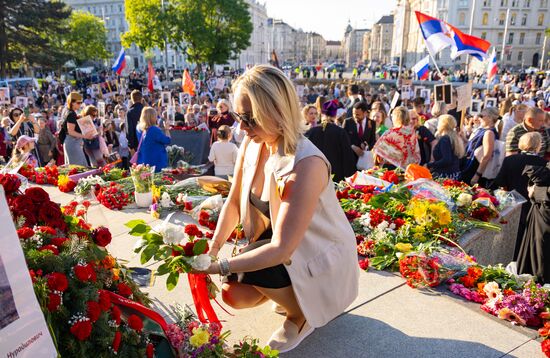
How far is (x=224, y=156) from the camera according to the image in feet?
23.7

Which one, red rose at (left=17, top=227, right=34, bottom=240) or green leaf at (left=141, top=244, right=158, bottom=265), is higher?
red rose at (left=17, top=227, right=34, bottom=240)

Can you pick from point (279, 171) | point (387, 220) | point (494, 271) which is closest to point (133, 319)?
point (279, 171)

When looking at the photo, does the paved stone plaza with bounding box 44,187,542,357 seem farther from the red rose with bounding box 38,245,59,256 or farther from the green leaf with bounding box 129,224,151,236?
the red rose with bounding box 38,245,59,256

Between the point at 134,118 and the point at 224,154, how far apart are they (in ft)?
10.4

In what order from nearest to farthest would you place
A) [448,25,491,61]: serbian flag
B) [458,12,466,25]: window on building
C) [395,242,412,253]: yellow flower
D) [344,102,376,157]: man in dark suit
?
[395,242,412,253]: yellow flower < [344,102,376,157]: man in dark suit < [448,25,491,61]: serbian flag < [458,12,466,25]: window on building

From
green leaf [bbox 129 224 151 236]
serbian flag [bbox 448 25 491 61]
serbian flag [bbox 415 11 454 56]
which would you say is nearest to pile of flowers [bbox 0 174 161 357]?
green leaf [bbox 129 224 151 236]

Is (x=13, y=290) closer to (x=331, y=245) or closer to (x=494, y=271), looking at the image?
(x=331, y=245)

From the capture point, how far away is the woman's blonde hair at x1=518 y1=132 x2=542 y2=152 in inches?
201

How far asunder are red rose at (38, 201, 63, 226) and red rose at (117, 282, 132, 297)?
51cm

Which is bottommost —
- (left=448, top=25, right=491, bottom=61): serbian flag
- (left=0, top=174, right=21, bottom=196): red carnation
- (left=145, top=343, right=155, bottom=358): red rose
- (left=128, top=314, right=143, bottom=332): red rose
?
(left=145, top=343, right=155, bottom=358): red rose

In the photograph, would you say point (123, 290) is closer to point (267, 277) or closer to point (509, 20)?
point (267, 277)

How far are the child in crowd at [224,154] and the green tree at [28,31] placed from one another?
36.4 meters

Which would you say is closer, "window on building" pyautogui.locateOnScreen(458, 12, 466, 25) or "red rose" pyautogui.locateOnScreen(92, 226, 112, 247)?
"red rose" pyautogui.locateOnScreen(92, 226, 112, 247)

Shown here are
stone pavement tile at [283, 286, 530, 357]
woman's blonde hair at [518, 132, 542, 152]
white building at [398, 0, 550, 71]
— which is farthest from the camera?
white building at [398, 0, 550, 71]
